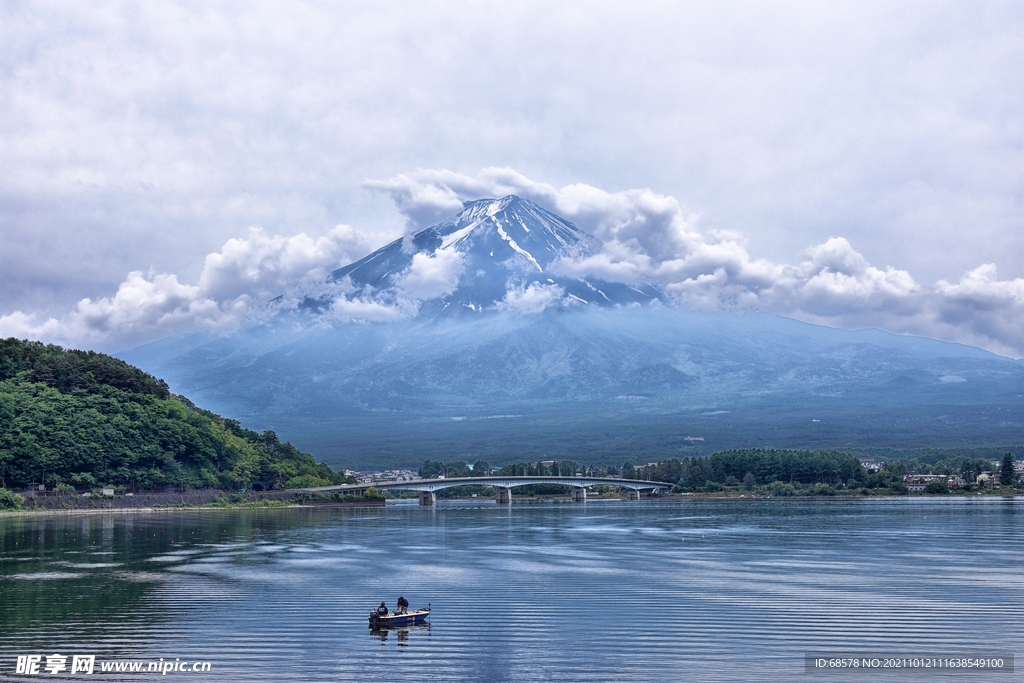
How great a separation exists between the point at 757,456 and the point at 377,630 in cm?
11832

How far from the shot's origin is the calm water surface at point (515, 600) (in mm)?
27156

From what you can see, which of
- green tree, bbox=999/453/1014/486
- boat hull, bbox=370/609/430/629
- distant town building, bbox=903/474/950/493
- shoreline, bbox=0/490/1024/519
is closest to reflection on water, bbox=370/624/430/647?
boat hull, bbox=370/609/430/629

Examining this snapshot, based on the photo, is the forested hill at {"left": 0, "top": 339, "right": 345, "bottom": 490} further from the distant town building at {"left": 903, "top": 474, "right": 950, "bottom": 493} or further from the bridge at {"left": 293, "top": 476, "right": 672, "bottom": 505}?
the distant town building at {"left": 903, "top": 474, "right": 950, "bottom": 493}

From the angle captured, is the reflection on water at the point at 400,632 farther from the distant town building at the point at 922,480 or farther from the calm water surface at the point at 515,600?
the distant town building at the point at 922,480

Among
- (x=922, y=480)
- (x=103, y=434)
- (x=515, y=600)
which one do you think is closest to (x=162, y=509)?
(x=103, y=434)

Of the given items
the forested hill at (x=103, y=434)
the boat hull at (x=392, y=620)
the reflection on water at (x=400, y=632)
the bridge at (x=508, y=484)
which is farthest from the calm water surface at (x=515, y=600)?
the bridge at (x=508, y=484)

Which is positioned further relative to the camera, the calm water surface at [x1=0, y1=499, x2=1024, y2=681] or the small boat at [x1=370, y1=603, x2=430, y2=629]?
the small boat at [x1=370, y1=603, x2=430, y2=629]

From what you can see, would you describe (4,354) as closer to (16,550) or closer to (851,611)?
(16,550)

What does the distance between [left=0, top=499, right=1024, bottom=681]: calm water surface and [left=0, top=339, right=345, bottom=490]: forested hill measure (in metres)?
25.8

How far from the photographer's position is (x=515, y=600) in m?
37.2

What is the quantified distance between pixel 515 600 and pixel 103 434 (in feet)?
238

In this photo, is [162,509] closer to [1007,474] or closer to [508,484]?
[508,484]

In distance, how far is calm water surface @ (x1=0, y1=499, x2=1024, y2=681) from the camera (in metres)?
27.2

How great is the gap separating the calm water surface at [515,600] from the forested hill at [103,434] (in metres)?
25.8
